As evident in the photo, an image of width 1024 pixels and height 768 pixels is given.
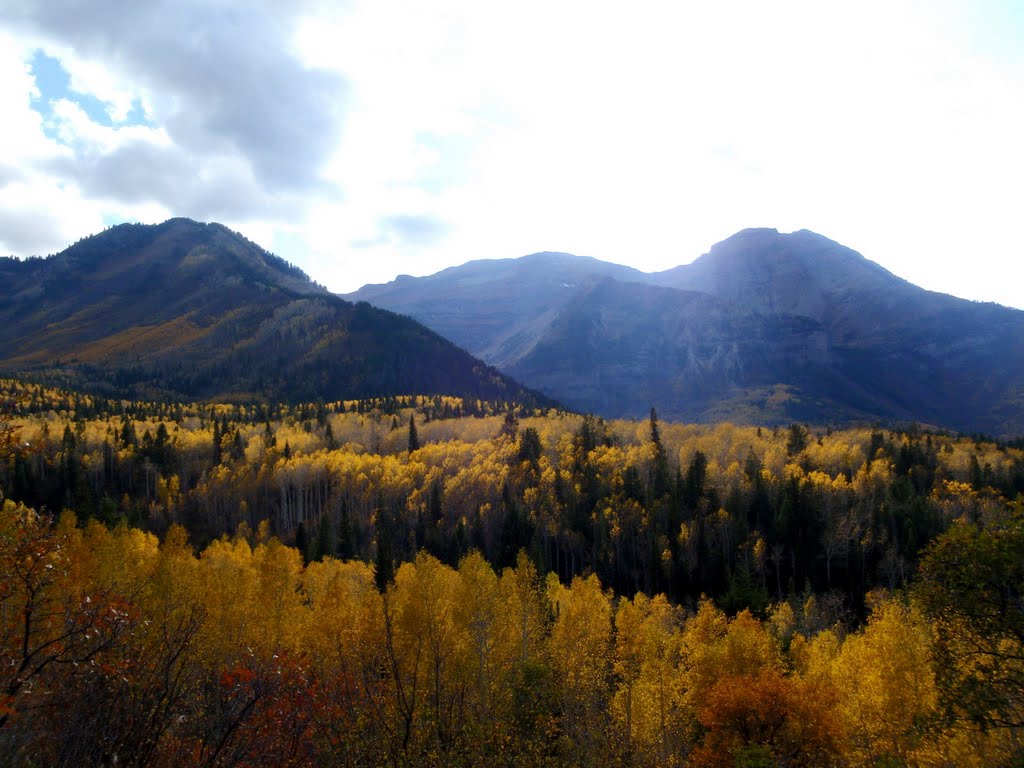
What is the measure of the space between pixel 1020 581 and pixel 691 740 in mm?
27450

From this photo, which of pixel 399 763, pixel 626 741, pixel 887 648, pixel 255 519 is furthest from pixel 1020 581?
pixel 255 519

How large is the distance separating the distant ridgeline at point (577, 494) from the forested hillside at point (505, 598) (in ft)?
1.99

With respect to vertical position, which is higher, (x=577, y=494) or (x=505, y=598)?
(x=505, y=598)

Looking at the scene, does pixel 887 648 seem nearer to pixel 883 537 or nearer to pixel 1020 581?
pixel 1020 581

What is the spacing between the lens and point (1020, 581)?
15.1 m

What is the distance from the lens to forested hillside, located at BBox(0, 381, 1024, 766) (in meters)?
13.1

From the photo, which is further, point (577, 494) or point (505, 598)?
point (577, 494)

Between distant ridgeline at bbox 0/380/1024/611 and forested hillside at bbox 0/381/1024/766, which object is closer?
forested hillside at bbox 0/381/1024/766

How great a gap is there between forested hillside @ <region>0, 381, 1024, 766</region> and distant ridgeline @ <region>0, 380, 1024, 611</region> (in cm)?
61

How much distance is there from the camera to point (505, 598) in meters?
44.8

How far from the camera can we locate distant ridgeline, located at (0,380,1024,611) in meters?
84.0

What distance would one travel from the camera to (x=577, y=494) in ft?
344

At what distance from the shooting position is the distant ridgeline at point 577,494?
8400 centimetres

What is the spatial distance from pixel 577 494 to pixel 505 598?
202ft
